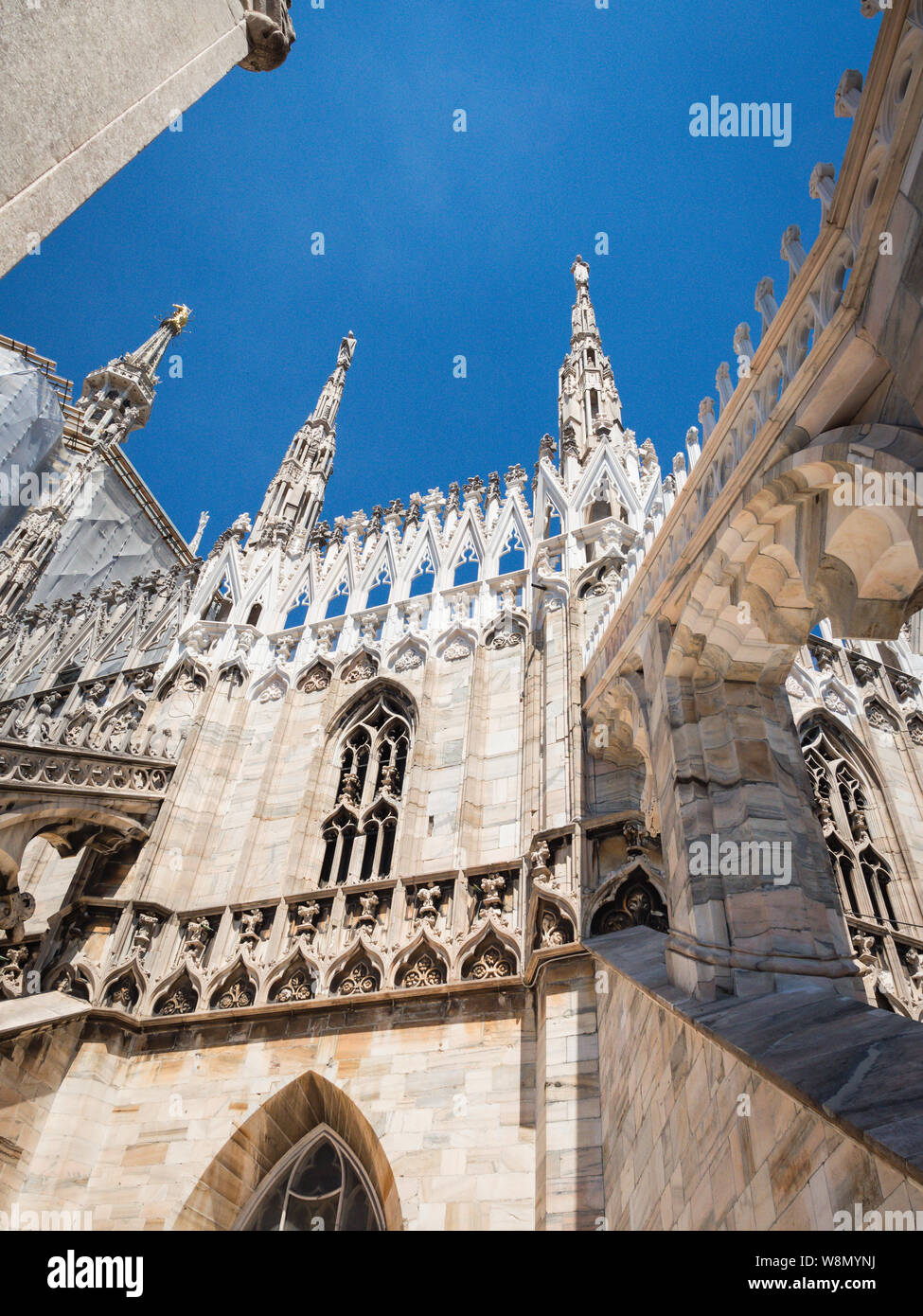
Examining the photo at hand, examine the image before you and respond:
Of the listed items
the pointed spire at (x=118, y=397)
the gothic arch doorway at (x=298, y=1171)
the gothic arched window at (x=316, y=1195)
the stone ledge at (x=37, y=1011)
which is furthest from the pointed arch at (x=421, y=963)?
the pointed spire at (x=118, y=397)

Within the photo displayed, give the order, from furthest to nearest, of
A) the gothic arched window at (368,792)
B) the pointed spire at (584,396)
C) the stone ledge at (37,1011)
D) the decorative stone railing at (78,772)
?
the pointed spire at (584,396) → the gothic arched window at (368,792) → the decorative stone railing at (78,772) → the stone ledge at (37,1011)

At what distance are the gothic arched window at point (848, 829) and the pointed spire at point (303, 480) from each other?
32.1 ft

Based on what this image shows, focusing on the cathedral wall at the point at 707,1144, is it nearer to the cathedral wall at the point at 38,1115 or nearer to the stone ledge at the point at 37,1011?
the cathedral wall at the point at 38,1115


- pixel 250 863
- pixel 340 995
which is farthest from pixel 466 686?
pixel 340 995

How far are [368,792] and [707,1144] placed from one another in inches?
296

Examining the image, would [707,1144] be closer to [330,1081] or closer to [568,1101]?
[568,1101]

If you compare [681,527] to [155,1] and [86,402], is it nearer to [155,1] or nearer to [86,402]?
[155,1]

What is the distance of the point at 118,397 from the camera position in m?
30.8

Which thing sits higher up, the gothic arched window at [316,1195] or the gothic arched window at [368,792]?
the gothic arched window at [368,792]

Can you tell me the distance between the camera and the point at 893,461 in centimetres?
436

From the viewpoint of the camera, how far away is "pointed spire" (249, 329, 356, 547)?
674 inches

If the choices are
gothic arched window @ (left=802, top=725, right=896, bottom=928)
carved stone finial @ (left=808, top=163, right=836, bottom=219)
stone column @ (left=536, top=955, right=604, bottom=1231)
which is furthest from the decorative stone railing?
carved stone finial @ (left=808, top=163, right=836, bottom=219)

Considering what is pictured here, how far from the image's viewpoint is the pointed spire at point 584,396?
14.6m
